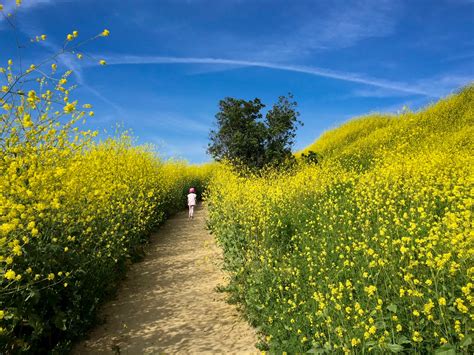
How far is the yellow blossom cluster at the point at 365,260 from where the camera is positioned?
11.1 ft

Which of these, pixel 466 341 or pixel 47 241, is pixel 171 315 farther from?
pixel 466 341

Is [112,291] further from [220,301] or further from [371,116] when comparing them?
[371,116]

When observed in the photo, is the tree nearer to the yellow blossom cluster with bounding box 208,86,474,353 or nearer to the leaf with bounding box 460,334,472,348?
the yellow blossom cluster with bounding box 208,86,474,353

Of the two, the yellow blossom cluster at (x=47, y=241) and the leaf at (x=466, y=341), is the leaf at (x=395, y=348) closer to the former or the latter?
the leaf at (x=466, y=341)

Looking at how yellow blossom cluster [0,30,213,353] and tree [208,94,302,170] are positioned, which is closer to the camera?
yellow blossom cluster [0,30,213,353]

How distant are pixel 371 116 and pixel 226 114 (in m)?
8.77

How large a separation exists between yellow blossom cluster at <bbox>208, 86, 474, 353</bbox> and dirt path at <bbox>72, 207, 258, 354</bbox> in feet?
1.49

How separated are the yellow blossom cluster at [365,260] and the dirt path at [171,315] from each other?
1.49ft

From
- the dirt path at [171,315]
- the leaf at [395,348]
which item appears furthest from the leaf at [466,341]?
the dirt path at [171,315]

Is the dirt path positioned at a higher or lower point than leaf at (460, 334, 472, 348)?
lower

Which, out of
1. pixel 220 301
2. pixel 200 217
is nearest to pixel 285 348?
pixel 220 301

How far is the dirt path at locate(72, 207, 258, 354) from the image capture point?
17.5 feet

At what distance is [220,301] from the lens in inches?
265

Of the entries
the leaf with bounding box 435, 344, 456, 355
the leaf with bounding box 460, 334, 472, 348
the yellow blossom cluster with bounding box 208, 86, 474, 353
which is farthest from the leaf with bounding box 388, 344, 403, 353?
the leaf with bounding box 460, 334, 472, 348
